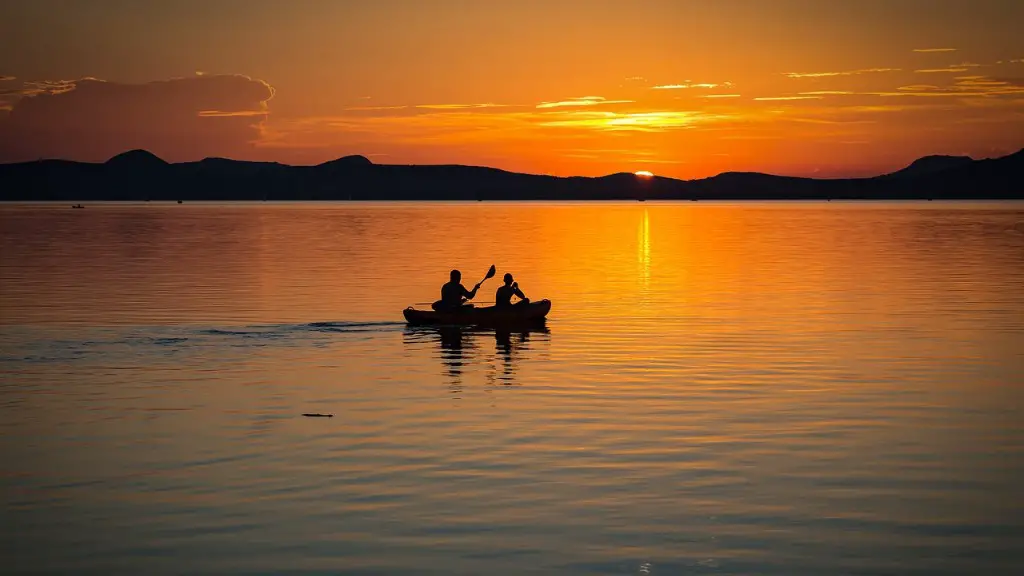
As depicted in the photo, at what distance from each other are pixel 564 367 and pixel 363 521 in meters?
13.8

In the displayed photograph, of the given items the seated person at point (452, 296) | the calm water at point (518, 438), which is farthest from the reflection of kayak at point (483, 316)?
the calm water at point (518, 438)

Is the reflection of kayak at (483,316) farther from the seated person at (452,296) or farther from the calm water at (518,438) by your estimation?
the calm water at (518,438)

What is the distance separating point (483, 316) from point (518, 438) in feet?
56.9

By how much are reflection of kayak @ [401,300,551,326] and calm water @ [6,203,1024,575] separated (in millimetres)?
646

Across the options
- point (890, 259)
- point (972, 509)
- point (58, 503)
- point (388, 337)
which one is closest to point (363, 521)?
point (58, 503)

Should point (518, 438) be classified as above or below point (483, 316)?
below

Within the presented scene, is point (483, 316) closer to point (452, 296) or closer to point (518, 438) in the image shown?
point (452, 296)

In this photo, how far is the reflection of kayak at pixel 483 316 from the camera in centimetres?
3597

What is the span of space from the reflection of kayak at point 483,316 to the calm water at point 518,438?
25.4 inches

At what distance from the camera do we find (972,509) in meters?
14.8

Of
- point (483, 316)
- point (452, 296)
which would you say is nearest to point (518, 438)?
point (452, 296)

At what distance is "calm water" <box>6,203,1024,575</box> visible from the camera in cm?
1316

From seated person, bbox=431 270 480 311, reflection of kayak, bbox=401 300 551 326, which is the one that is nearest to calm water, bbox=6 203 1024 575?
reflection of kayak, bbox=401 300 551 326

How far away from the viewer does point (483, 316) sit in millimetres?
36281
